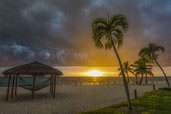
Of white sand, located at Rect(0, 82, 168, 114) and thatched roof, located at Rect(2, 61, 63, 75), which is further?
thatched roof, located at Rect(2, 61, 63, 75)

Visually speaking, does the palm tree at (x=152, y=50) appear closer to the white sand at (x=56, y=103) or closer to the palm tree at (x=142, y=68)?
the white sand at (x=56, y=103)

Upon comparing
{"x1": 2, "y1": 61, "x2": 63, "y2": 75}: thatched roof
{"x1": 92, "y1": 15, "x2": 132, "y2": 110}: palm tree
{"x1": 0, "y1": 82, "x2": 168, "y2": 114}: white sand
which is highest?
{"x1": 92, "y1": 15, "x2": 132, "y2": 110}: palm tree

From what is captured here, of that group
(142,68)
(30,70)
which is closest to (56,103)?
(30,70)

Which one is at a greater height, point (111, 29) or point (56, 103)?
point (111, 29)

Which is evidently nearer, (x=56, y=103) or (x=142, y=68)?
(x=56, y=103)

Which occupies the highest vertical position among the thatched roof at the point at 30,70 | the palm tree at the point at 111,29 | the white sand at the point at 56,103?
the palm tree at the point at 111,29

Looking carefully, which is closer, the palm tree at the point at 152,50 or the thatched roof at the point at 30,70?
the thatched roof at the point at 30,70

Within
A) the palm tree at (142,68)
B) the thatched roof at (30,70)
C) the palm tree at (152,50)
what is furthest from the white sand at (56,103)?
the palm tree at (142,68)

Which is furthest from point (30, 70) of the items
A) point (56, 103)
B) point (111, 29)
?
point (111, 29)

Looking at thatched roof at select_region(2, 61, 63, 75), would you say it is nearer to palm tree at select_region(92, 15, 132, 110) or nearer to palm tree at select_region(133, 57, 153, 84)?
palm tree at select_region(92, 15, 132, 110)

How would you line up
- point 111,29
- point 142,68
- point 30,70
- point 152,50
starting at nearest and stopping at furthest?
point 111,29
point 30,70
point 152,50
point 142,68

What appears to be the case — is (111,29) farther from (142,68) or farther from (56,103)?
(142,68)

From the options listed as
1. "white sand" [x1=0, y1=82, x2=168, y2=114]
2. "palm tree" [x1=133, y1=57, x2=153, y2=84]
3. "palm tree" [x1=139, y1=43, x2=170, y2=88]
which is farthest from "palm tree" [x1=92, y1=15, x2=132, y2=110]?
"palm tree" [x1=133, y1=57, x2=153, y2=84]

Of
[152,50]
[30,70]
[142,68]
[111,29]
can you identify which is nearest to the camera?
[111,29]
